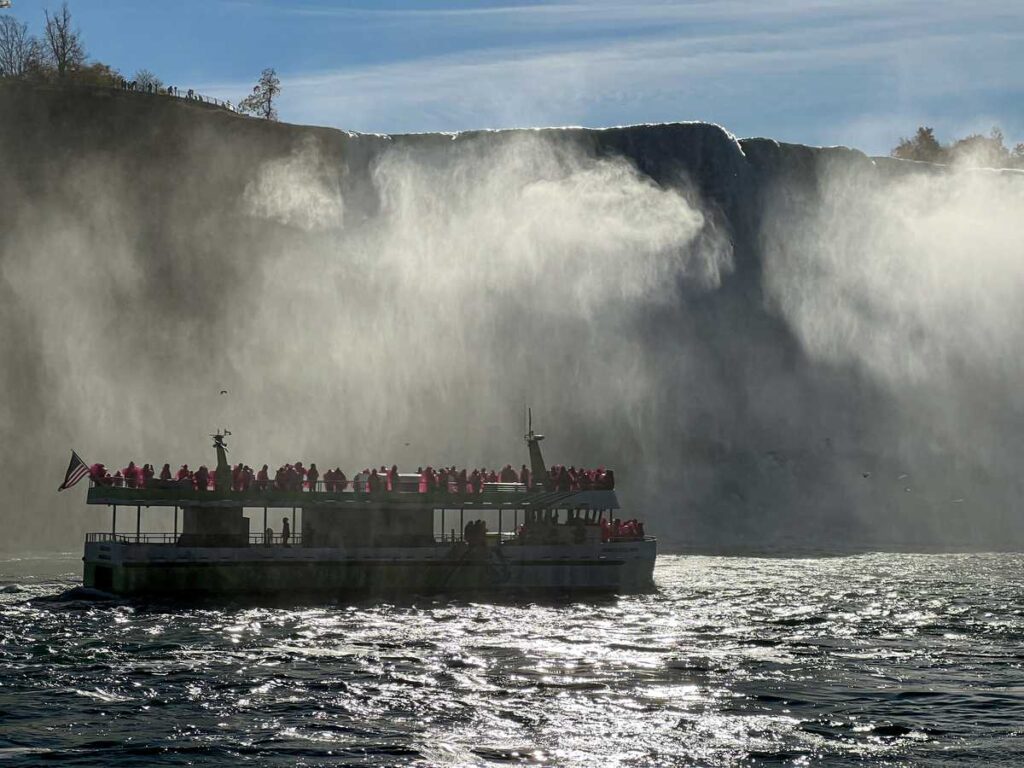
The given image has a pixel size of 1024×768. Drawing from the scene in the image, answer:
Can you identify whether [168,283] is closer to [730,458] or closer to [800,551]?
[730,458]

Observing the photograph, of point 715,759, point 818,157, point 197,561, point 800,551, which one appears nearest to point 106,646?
point 197,561

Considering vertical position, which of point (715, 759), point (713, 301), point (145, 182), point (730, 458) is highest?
point (145, 182)

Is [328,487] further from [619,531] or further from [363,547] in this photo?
[619,531]

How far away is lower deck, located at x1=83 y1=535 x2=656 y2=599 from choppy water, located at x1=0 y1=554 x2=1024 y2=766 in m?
2.17

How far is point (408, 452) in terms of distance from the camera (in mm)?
95000

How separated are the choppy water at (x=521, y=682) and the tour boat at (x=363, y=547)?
2.43 m

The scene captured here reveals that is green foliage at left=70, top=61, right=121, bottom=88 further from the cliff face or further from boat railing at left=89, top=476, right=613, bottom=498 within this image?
boat railing at left=89, top=476, right=613, bottom=498

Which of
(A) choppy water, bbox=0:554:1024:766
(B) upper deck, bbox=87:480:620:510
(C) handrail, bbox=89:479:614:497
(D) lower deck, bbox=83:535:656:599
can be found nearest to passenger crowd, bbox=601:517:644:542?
(D) lower deck, bbox=83:535:656:599

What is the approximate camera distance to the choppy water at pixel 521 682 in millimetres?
28938

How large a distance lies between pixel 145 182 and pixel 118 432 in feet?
74.9

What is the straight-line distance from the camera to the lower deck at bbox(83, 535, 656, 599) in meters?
52.5

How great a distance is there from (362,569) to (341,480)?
4.16m

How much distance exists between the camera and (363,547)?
55.1m

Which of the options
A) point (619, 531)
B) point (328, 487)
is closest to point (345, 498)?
point (328, 487)
